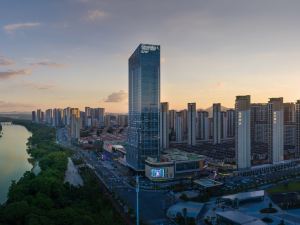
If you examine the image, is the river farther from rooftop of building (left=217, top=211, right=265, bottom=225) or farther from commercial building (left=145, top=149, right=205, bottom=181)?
rooftop of building (left=217, top=211, right=265, bottom=225)

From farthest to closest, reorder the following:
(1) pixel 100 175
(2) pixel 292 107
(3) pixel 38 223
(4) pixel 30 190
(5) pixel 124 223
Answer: (2) pixel 292 107, (1) pixel 100 175, (4) pixel 30 190, (5) pixel 124 223, (3) pixel 38 223

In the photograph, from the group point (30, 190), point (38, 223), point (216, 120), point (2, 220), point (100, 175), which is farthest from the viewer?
point (216, 120)

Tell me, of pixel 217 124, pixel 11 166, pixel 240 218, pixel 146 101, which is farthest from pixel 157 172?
pixel 217 124

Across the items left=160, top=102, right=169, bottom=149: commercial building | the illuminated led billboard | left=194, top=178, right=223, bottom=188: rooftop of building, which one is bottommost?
left=194, top=178, right=223, bottom=188: rooftop of building

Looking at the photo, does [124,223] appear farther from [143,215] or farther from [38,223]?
[38,223]

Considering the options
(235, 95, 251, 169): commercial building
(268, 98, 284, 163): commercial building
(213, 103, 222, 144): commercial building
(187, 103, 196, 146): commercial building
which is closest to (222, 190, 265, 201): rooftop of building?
(235, 95, 251, 169): commercial building

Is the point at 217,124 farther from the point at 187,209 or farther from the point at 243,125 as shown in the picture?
the point at 187,209

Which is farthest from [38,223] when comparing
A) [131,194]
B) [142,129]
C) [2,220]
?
[142,129]
